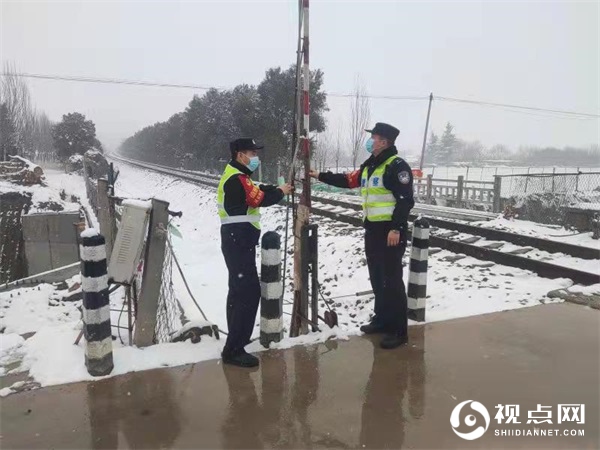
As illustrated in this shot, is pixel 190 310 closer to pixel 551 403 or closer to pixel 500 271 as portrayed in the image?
pixel 500 271

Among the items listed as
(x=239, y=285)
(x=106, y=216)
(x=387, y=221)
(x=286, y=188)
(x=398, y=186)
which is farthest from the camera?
(x=106, y=216)

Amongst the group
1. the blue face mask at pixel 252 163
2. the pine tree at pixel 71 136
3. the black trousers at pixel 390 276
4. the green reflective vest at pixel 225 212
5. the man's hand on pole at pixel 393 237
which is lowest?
the black trousers at pixel 390 276

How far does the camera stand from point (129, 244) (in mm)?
4250

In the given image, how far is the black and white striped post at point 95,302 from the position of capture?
3.54 metres

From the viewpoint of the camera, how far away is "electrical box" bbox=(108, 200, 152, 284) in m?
4.25

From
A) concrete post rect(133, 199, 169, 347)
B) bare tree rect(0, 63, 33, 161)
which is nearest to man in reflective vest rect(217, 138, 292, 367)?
Answer: concrete post rect(133, 199, 169, 347)

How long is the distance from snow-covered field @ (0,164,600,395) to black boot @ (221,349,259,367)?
160mm

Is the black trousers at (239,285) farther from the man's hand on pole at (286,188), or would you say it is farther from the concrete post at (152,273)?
the concrete post at (152,273)

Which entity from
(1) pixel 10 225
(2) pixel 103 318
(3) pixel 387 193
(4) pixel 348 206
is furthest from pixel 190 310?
(1) pixel 10 225

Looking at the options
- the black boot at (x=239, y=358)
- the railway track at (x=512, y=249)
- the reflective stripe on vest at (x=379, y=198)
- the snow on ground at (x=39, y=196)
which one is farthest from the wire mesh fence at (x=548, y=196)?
the snow on ground at (x=39, y=196)

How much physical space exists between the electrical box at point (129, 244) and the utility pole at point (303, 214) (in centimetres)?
143

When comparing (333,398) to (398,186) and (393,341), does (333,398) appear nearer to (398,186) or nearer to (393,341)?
(393,341)

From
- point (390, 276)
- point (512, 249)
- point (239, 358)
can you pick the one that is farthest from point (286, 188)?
point (512, 249)

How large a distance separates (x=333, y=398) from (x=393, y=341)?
1.08 meters
